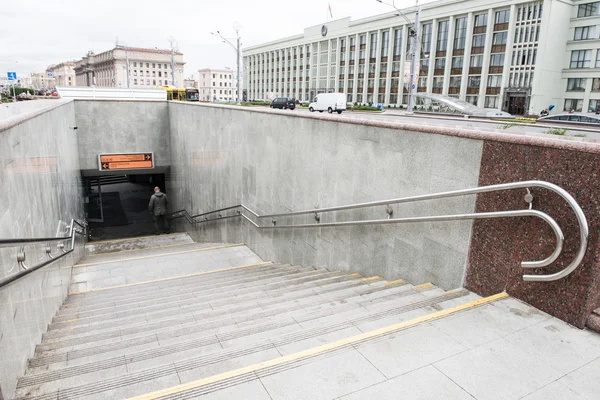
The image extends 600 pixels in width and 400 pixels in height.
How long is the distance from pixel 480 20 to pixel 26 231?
46161mm

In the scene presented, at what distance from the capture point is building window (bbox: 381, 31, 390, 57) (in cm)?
5250

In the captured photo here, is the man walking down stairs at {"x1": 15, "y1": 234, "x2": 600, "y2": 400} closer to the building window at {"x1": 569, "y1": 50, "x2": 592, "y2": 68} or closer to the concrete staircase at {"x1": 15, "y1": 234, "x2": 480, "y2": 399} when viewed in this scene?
the concrete staircase at {"x1": 15, "y1": 234, "x2": 480, "y2": 399}

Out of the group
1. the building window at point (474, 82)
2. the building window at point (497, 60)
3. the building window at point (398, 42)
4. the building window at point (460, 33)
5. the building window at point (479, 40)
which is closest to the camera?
the building window at point (497, 60)

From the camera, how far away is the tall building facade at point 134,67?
4237 inches

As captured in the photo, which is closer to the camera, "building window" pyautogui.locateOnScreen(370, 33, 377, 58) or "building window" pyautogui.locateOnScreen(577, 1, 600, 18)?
"building window" pyautogui.locateOnScreen(577, 1, 600, 18)

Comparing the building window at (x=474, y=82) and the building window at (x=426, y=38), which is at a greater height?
the building window at (x=426, y=38)

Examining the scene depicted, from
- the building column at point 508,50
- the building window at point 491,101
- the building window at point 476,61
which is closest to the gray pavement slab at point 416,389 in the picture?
the building column at point 508,50

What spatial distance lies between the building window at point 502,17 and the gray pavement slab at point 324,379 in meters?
45.0

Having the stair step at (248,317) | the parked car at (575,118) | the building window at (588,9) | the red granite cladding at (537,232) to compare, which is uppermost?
the building window at (588,9)

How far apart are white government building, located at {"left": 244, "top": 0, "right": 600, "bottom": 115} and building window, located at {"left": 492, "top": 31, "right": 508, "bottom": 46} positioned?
89 mm

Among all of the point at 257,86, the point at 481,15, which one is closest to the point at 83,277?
the point at 481,15

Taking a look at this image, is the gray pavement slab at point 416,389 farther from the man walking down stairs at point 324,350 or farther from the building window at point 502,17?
the building window at point 502,17

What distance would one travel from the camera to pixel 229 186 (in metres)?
12.4

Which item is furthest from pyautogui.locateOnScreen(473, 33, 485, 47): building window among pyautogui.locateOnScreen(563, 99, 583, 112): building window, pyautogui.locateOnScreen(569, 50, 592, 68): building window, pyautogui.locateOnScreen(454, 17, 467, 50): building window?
pyautogui.locateOnScreen(563, 99, 583, 112): building window
